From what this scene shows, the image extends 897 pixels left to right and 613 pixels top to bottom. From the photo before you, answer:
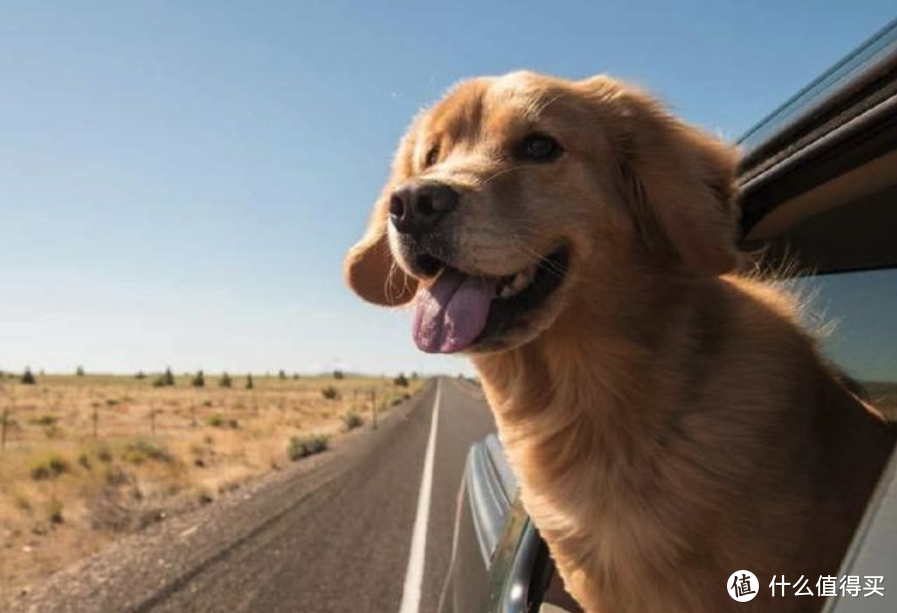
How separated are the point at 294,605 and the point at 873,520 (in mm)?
8313

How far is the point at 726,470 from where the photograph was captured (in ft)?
7.52

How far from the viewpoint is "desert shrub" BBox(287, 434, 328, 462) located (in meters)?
27.3

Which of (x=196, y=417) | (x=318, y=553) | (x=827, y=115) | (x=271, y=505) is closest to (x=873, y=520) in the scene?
(x=827, y=115)

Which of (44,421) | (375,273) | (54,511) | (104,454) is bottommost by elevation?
(54,511)

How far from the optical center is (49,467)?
23422 mm

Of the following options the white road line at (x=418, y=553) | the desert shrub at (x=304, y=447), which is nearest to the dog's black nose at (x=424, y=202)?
the white road line at (x=418, y=553)

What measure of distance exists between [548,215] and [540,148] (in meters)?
0.38

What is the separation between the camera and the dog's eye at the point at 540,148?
3.24 m

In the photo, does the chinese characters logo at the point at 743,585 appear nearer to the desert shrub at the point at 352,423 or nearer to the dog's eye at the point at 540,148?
the dog's eye at the point at 540,148

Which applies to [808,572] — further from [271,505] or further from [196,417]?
[196,417]

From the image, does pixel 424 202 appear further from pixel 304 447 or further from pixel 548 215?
pixel 304 447

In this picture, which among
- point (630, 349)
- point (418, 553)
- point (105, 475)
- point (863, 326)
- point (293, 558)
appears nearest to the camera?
point (863, 326)

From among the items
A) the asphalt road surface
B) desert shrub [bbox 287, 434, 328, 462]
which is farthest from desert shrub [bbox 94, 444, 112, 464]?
the asphalt road surface

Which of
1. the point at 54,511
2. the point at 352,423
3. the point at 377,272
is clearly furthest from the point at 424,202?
the point at 352,423
